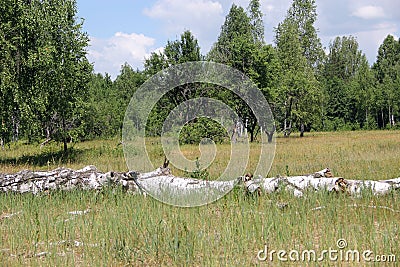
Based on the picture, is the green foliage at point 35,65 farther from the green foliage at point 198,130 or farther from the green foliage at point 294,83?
the green foliage at point 294,83

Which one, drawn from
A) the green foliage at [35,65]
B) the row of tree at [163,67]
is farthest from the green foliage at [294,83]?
the green foliage at [35,65]

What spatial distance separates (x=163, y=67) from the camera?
84.8 feet

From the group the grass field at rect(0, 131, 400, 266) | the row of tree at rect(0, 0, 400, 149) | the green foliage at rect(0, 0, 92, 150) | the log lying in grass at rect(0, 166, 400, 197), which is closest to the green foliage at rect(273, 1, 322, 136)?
the row of tree at rect(0, 0, 400, 149)

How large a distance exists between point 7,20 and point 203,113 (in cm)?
984

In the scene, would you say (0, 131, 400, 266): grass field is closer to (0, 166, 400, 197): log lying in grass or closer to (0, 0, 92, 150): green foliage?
(0, 166, 400, 197): log lying in grass

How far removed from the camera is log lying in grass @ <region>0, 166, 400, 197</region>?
897 cm

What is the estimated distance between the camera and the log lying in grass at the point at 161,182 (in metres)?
8.97

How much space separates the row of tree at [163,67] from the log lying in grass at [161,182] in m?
4.75

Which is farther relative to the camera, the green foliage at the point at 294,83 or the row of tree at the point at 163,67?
the green foliage at the point at 294,83

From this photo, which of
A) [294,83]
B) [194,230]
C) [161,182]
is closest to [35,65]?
[161,182]

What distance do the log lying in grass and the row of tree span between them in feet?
15.6

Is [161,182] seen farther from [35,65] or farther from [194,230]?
[35,65]

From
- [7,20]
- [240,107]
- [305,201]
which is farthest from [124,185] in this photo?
[240,107]

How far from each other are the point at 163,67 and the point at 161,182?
16366 mm
